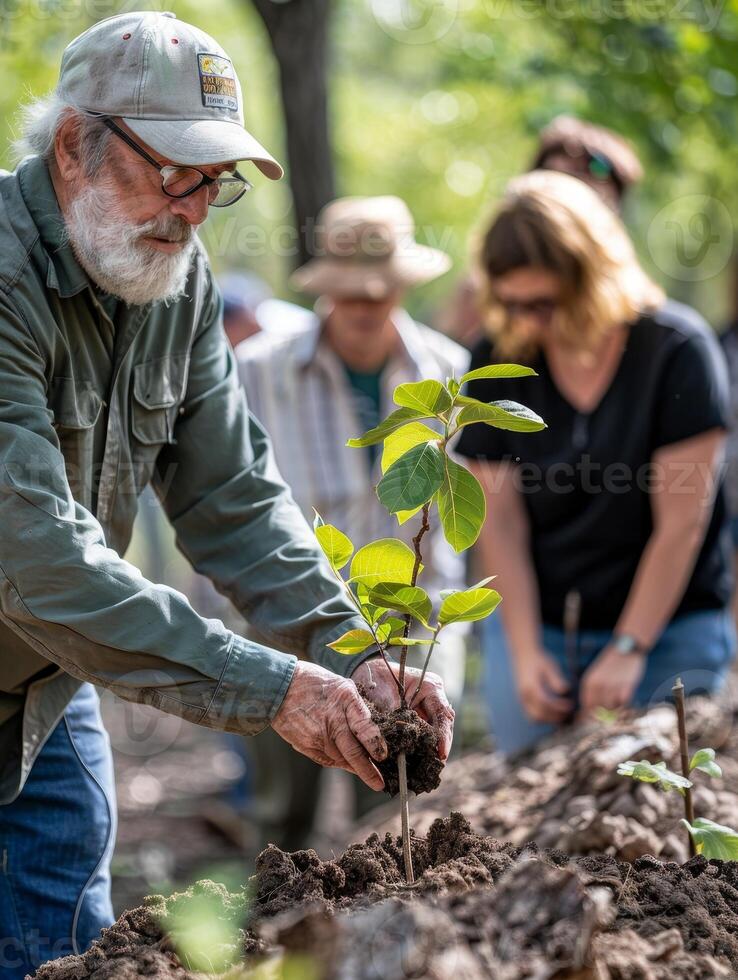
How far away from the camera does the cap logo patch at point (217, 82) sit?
2598 mm

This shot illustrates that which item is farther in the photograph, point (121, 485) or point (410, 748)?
point (121, 485)

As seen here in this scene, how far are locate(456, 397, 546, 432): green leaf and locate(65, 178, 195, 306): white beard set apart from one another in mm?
784

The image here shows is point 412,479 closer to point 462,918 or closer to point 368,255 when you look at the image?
point 462,918

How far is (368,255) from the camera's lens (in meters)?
5.11

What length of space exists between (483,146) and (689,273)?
8.15 feet

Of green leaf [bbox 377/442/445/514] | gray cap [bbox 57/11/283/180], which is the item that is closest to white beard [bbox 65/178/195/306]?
gray cap [bbox 57/11/283/180]

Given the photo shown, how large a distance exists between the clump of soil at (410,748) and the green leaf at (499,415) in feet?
1.91

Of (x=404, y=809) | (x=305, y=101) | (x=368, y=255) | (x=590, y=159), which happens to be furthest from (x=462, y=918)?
(x=305, y=101)

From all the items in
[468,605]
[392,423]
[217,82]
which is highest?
[217,82]

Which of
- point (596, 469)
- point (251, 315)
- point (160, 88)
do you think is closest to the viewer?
point (160, 88)

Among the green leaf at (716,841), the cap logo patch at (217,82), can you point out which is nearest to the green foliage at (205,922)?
the green leaf at (716,841)

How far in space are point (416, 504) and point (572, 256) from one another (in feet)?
7.16

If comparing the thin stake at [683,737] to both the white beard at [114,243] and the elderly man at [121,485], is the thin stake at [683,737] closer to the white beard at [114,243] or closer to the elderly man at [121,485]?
the elderly man at [121,485]

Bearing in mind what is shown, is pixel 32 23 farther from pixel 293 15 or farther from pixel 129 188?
pixel 129 188
